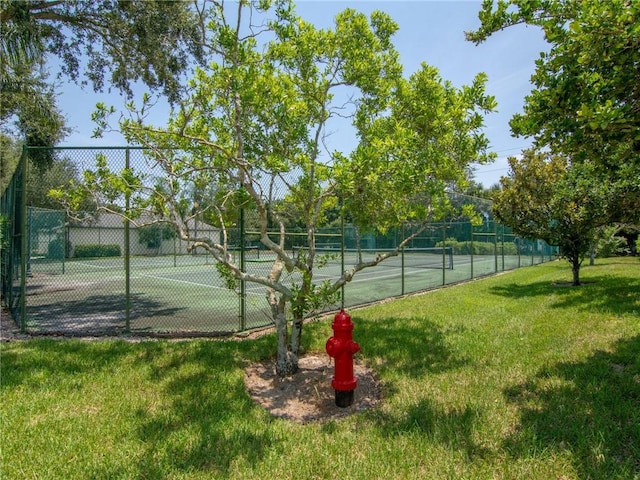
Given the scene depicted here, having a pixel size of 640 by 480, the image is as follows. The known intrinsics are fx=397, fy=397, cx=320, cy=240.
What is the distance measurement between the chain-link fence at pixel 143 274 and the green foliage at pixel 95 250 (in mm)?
26

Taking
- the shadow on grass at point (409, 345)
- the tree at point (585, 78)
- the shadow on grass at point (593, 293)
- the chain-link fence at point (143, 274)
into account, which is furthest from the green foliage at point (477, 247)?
the tree at point (585, 78)

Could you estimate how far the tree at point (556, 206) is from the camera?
993 cm

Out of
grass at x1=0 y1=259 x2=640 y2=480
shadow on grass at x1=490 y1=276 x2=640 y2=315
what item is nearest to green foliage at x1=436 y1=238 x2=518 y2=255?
shadow on grass at x1=490 y1=276 x2=640 y2=315

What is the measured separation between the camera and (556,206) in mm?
10609

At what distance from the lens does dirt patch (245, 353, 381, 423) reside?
3.72 metres

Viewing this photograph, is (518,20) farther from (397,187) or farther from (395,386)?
(395,386)

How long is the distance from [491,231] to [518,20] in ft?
51.4

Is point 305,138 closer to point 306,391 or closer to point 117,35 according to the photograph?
point 306,391

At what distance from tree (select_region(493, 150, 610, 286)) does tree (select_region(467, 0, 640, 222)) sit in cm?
675

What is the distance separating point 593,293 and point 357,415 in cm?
793

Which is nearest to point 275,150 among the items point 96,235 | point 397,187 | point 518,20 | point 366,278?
point 397,187

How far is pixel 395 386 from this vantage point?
411cm

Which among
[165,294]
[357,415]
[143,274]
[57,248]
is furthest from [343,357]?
[143,274]

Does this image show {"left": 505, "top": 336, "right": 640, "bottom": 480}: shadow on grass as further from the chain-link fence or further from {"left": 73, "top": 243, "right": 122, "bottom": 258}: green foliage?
{"left": 73, "top": 243, "right": 122, "bottom": 258}: green foliage
